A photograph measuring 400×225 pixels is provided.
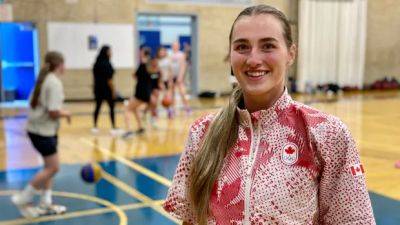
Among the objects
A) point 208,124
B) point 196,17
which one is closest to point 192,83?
point 196,17

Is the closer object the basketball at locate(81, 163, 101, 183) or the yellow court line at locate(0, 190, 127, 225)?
the yellow court line at locate(0, 190, 127, 225)

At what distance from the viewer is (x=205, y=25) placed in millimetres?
18531

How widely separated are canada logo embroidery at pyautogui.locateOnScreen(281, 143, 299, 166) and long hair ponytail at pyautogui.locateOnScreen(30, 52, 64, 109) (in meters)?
4.33

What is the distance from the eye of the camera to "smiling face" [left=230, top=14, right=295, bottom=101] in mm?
1700

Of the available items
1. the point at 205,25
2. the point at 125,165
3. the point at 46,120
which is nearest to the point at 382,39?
the point at 205,25

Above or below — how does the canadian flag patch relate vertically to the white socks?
above

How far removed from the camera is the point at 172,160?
8.18 m

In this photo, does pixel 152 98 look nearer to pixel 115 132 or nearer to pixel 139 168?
pixel 115 132

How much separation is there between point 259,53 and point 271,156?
0.36 m

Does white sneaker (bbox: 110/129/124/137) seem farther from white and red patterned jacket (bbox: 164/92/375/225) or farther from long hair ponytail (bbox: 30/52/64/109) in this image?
white and red patterned jacket (bbox: 164/92/375/225)

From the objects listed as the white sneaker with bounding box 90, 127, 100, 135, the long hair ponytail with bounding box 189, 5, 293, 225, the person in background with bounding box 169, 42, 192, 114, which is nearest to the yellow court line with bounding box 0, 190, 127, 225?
the long hair ponytail with bounding box 189, 5, 293, 225

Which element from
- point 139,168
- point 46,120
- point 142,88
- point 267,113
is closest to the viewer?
point 267,113

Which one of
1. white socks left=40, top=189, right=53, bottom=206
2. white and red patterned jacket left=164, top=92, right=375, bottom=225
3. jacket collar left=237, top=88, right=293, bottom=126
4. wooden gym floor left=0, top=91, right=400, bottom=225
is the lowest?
wooden gym floor left=0, top=91, right=400, bottom=225

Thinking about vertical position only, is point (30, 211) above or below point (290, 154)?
below
